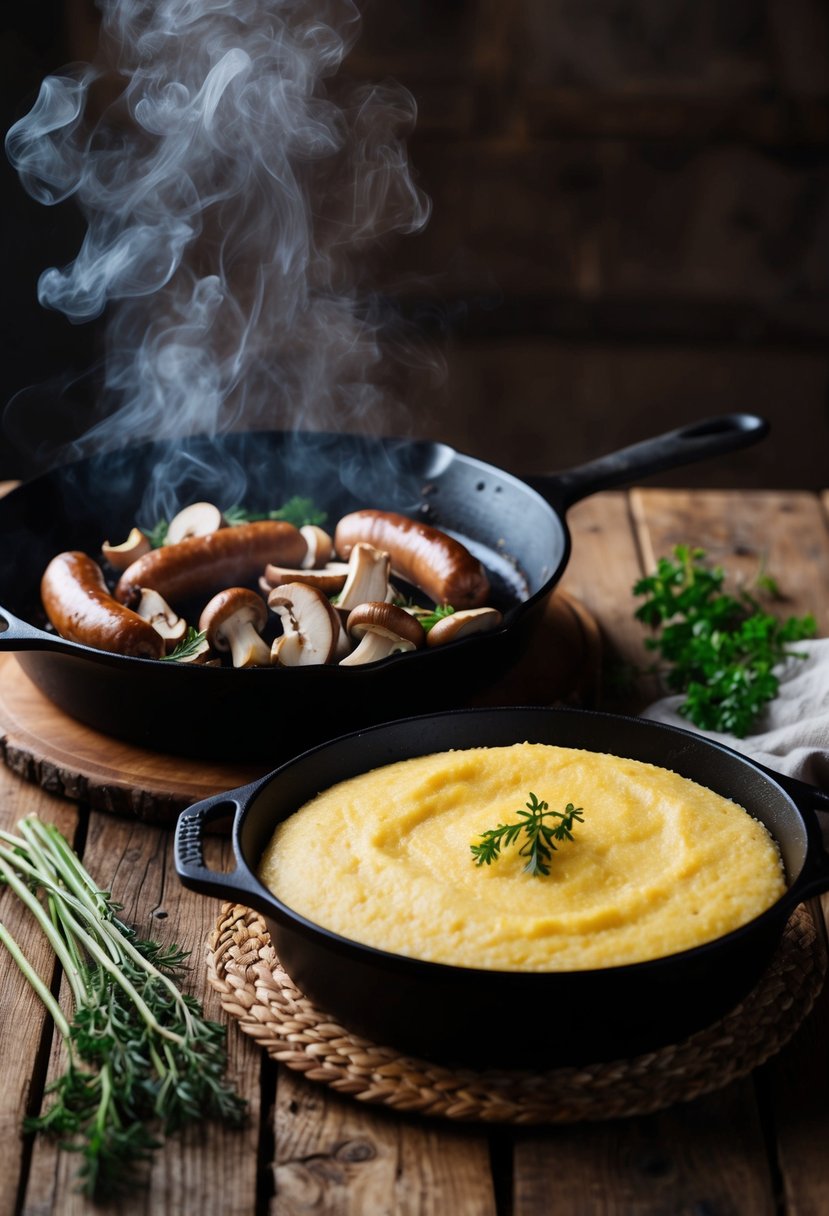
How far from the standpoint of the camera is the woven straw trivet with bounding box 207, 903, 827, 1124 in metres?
1.81

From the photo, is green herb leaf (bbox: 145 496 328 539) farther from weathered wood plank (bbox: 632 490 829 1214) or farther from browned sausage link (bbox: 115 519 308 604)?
weathered wood plank (bbox: 632 490 829 1214)

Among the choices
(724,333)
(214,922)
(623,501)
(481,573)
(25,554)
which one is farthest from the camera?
(724,333)

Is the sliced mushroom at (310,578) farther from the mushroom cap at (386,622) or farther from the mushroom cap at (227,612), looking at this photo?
the mushroom cap at (386,622)

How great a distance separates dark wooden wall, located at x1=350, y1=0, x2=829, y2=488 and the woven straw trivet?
4963 millimetres

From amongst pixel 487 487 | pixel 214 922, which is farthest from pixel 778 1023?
pixel 487 487

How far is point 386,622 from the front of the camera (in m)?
2.73

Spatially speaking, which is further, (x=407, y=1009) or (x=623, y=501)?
(x=623, y=501)

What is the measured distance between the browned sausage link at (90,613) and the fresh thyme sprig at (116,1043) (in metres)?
0.55

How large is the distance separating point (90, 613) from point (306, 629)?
0.47 m

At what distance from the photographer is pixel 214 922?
2297 millimetres

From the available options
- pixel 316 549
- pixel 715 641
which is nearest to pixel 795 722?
pixel 715 641

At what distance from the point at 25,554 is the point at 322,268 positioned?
163 inches

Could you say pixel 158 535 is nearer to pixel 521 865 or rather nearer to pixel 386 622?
pixel 386 622

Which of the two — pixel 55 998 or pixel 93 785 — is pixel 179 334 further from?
pixel 55 998
